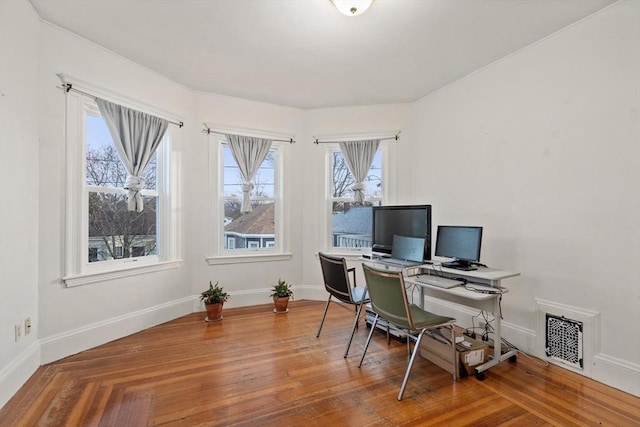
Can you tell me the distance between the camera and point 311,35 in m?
2.68

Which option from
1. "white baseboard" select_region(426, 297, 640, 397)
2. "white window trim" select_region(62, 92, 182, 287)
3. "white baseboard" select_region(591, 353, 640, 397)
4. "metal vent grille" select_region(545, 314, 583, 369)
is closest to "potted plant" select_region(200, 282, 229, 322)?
"white window trim" select_region(62, 92, 182, 287)

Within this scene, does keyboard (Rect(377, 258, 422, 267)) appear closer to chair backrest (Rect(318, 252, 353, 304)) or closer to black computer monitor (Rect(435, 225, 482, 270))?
black computer monitor (Rect(435, 225, 482, 270))

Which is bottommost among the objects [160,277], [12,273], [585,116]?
[160,277]

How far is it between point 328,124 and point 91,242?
10.5 ft

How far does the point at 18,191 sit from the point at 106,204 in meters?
0.89

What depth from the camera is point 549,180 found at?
8.82 ft

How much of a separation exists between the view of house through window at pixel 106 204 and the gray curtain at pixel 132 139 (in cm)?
13

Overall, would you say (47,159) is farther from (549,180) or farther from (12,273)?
(549,180)

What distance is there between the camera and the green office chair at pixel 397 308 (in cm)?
220

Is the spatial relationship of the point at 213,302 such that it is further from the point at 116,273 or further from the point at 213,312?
the point at 116,273

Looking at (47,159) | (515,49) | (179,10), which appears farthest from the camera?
(515,49)

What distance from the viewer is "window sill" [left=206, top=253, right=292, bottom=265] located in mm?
4055

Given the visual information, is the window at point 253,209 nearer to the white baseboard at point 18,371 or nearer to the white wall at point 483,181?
the white wall at point 483,181

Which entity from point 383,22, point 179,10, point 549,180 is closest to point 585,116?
point 549,180
